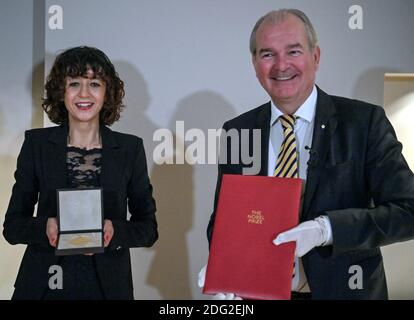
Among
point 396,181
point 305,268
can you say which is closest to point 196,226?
point 305,268

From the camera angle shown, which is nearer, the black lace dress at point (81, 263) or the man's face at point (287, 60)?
the man's face at point (287, 60)

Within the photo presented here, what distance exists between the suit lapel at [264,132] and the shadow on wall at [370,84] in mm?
1062

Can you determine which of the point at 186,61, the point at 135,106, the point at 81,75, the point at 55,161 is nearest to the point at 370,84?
the point at 186,61

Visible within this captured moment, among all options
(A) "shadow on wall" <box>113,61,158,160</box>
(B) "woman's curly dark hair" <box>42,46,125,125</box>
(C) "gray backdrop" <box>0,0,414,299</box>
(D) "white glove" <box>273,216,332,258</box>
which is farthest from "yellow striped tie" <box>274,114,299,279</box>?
(A) "shadow on wall" <box>113,61,158,160</box>

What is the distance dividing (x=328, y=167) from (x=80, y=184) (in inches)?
31.7

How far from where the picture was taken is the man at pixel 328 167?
4.30 feet

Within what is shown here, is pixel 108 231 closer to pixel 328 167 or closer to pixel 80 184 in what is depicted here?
pixel 80 184

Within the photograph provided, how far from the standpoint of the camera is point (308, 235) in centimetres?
127

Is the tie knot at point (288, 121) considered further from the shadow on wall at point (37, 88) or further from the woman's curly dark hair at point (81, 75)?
the shadow on wall at point (37, 88)

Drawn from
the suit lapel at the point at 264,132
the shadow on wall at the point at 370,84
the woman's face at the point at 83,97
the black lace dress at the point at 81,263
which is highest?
the shadow on wall at the point at 370,84

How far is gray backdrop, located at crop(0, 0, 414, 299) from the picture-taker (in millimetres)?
2510

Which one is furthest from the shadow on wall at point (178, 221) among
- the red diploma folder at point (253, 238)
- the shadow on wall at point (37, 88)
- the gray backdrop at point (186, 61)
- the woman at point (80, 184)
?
the red diploma folder at point (253, 238)
